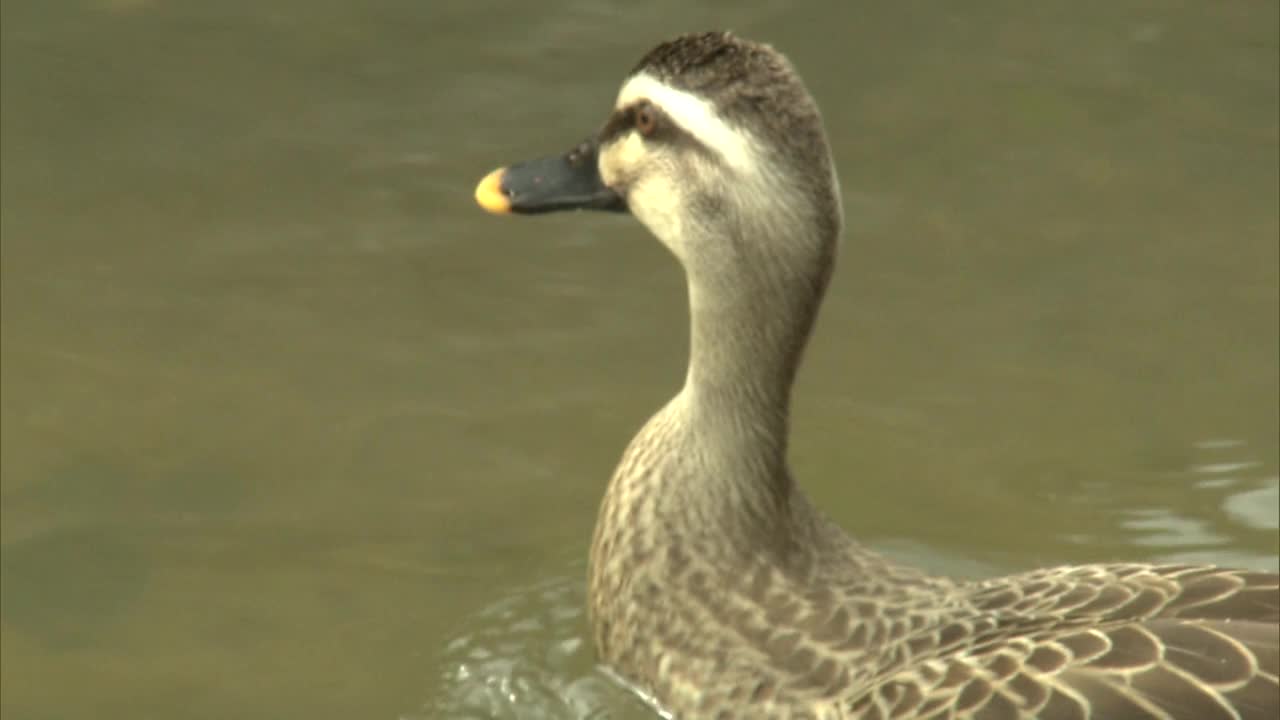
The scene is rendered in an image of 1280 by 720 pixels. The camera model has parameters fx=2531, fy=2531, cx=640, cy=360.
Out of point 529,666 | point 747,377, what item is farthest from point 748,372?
point 529,666

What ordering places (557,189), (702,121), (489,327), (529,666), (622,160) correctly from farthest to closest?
(489,327), (529,666), (557,189), (622,160), (702,121)

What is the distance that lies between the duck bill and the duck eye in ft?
0.82

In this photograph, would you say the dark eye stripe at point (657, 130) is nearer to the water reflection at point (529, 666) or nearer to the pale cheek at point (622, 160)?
the pale cheek at point (622, 160)

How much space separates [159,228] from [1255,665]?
4.40 m

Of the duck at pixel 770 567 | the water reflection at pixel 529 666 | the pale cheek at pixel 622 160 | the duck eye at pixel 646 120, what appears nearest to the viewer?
the duck at pixel 770 567

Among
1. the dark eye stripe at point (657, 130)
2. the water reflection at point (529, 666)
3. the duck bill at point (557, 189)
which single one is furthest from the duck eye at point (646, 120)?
the water reflection at point (529, 666)

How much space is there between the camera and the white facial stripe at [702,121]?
18.1 ft

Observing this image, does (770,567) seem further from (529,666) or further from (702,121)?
(702,121)

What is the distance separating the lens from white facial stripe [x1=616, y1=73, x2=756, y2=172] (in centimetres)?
553

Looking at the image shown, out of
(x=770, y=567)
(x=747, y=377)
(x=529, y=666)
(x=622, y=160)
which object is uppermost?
(x=622, y=160)

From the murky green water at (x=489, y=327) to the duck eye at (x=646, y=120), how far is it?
1456 mm

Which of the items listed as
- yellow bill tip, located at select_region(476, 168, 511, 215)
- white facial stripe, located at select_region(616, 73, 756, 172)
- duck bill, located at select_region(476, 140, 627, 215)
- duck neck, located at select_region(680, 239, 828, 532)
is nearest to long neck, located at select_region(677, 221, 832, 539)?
duck neck, located at select_region(680, 239, 828, 532)

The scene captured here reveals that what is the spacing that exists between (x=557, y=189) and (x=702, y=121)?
598 millimetres

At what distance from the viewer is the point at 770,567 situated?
6.00m
